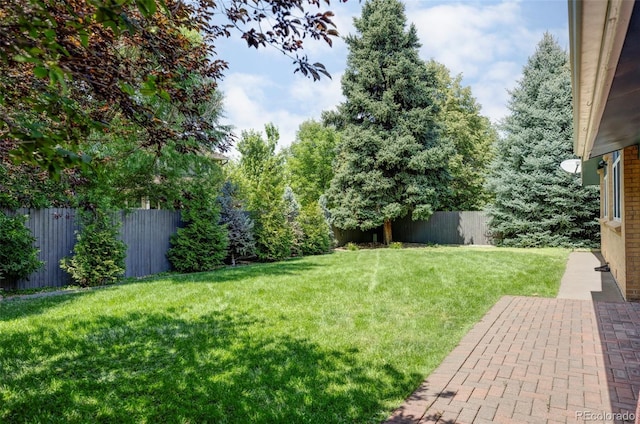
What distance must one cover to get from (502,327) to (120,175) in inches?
517

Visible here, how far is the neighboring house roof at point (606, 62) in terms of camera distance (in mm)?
1784

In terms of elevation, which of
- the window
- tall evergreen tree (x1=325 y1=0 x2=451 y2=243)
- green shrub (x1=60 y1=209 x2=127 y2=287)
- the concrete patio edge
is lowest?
the concrete patio edge

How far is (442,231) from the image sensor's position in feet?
74.0

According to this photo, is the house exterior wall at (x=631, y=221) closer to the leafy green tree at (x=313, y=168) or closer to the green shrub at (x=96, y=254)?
the green shrub at (x=96, y=254)

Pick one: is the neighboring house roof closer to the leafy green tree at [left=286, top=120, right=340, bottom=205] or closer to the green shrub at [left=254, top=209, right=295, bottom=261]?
the green shrub at [left=254, top=209, right=295, bottom=261]

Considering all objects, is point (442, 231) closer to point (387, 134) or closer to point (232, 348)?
point (387, 134)

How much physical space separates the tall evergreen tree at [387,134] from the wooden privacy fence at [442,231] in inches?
74.1

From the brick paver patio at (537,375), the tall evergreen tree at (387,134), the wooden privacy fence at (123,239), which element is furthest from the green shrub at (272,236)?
the brick paver patio at (537,375)

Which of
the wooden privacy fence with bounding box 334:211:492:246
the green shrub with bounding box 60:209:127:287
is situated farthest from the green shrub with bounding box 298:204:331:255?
the green shrub with bounding box 60:209:127:287

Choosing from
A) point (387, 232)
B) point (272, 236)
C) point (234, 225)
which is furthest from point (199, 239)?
point (387, 232)

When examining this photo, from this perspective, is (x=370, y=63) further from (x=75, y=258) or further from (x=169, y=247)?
(x=75, y=258)

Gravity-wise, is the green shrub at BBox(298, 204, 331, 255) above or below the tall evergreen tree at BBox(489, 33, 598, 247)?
below

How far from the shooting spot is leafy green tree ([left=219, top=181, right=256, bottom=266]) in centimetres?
1324

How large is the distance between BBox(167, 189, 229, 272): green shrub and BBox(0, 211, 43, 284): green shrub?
358cm
